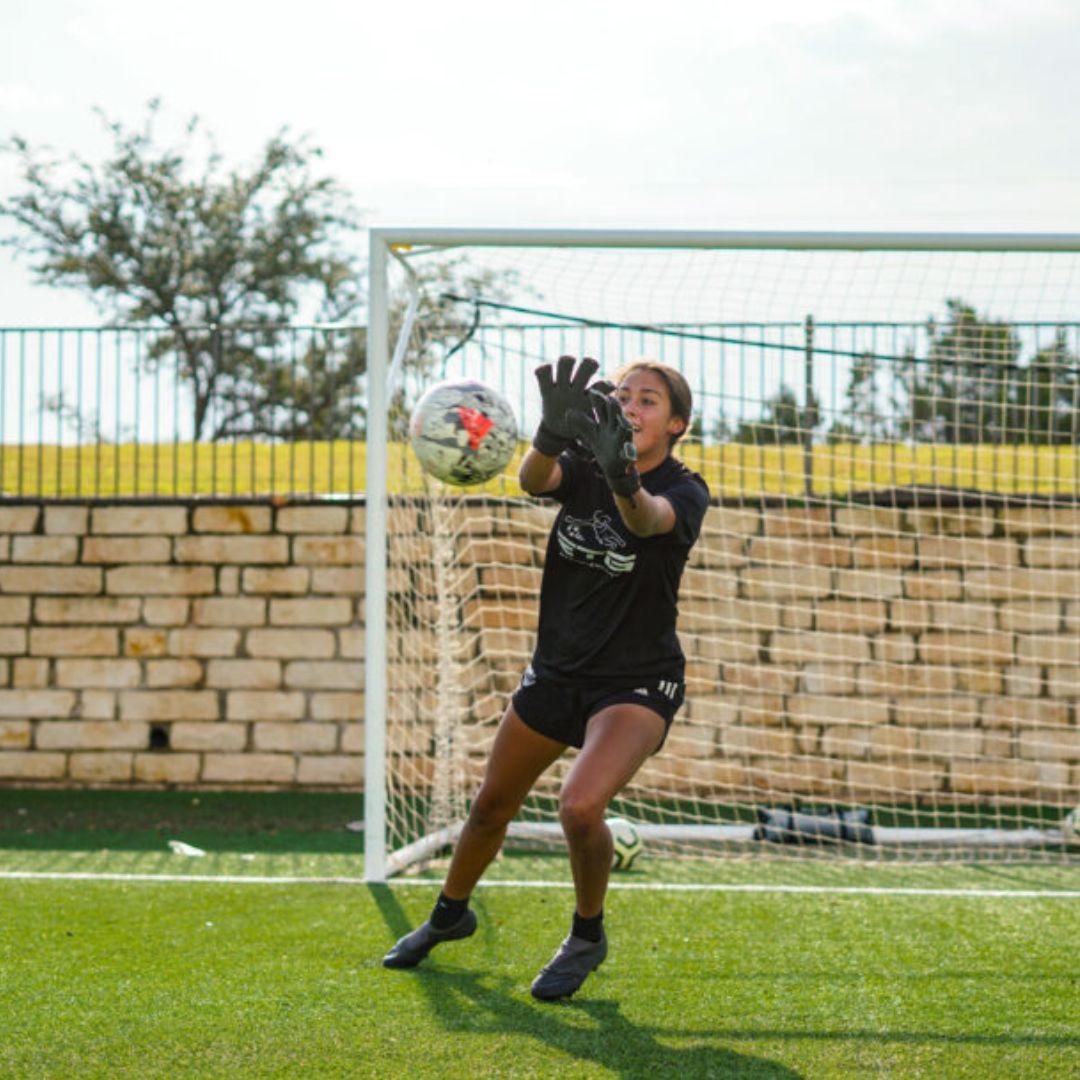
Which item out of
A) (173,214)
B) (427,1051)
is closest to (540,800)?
(427,1051)

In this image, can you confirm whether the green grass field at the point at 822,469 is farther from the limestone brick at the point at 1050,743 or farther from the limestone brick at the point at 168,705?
the limestone brick at the point at 1050,743

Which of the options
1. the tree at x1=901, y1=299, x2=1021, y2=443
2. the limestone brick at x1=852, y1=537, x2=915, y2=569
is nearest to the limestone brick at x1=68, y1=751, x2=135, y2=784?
the limestone brick at x1=852, y1=537, x2=915, y2=569

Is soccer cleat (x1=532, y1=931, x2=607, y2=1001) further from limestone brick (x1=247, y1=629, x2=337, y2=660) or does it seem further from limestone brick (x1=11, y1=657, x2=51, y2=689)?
limestone brick (x1=11, y1=657, x2=51, y2=689)

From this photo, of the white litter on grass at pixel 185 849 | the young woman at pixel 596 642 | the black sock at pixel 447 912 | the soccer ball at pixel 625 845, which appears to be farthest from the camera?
the white litter on grass at pixel 185 849

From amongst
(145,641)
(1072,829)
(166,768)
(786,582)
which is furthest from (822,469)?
→ (166,768)

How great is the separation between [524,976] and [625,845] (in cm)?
235

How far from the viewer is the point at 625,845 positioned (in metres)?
6.89

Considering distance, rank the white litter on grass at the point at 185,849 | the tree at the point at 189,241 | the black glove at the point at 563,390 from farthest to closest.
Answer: the tree at the point at 189,241
the white litter on grass at the point at 185,849
the black glove at the point at 563,390

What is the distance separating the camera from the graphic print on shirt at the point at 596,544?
427 cm

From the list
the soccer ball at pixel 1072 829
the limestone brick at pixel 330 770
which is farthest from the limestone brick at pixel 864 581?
the limestone brick at pixel 330 770

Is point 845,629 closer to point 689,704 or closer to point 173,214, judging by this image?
point 689,704

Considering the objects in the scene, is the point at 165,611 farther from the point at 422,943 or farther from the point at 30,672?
the point at 422,943

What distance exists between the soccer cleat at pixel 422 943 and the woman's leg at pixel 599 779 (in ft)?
1.77

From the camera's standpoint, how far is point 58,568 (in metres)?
9.58
